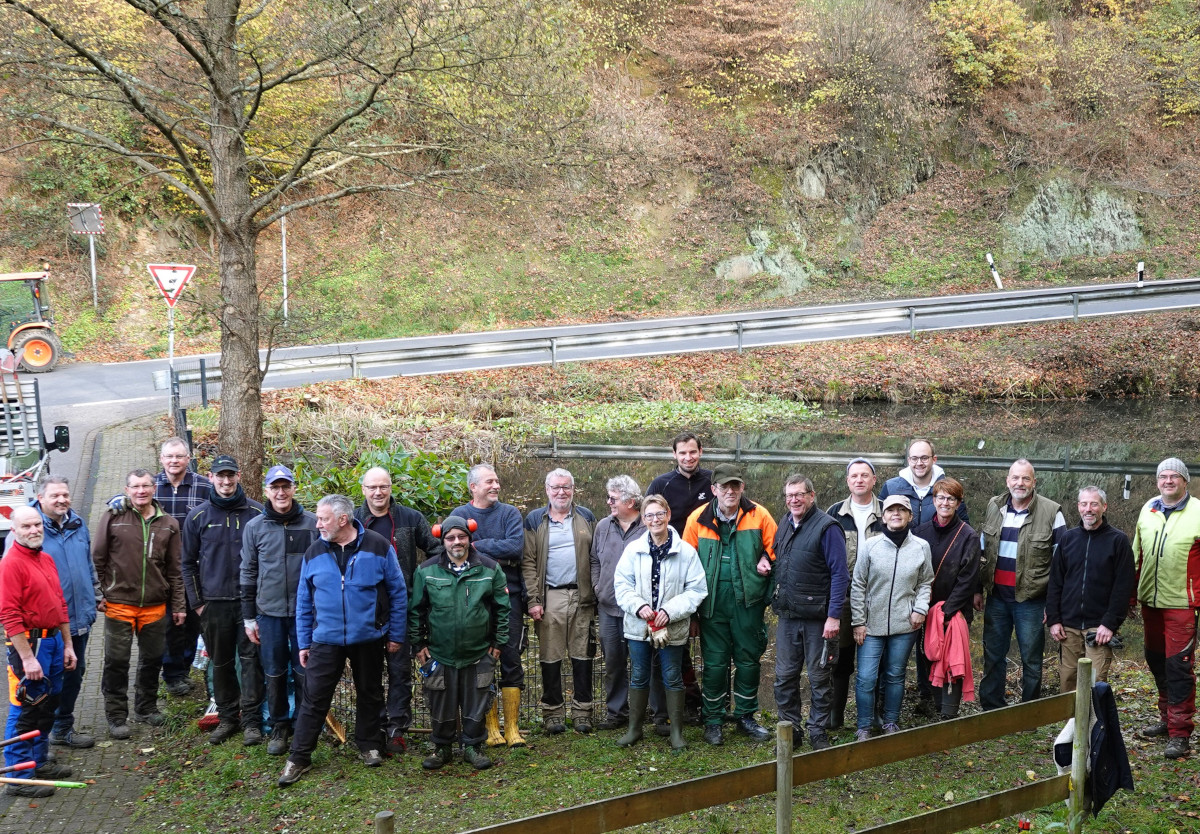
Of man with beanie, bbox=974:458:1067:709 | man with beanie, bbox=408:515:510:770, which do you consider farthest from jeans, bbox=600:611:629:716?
man with beanie, bbox=974:458:1067:709

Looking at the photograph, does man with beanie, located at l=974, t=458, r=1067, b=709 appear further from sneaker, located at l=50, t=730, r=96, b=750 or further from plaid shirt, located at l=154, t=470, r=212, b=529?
sneaker, located at l=50, t=730, r=96, b=750

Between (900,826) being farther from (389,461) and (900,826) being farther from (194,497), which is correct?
(389,461)

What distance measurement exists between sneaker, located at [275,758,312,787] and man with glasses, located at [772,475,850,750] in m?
3.20

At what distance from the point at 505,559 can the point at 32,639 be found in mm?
3135

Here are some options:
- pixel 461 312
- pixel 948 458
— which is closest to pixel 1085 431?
pixel 948 458

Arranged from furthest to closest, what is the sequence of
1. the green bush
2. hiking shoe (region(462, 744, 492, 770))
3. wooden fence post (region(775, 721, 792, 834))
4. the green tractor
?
the green tractor < the green bush < hiking shoe (region(462, 744, 492, 770)) < wooden fence post (region(775, 721, 792, 834))

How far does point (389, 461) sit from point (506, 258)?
16.7 m

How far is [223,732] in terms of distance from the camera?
6.86 metres

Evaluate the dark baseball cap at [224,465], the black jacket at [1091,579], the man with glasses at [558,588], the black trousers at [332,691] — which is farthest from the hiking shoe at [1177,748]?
the dark baseball cap at [224,465]

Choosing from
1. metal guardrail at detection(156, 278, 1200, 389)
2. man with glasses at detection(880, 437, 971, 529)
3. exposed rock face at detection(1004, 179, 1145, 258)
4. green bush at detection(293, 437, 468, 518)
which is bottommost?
green bush at detection(293, 437, 468, 518)

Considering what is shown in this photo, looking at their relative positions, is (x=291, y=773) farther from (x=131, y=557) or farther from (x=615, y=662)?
(x=615, y=662)

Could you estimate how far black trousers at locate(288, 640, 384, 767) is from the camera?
6.26 meters

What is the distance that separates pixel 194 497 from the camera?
7.83 m

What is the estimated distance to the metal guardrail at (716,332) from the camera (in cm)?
1916
